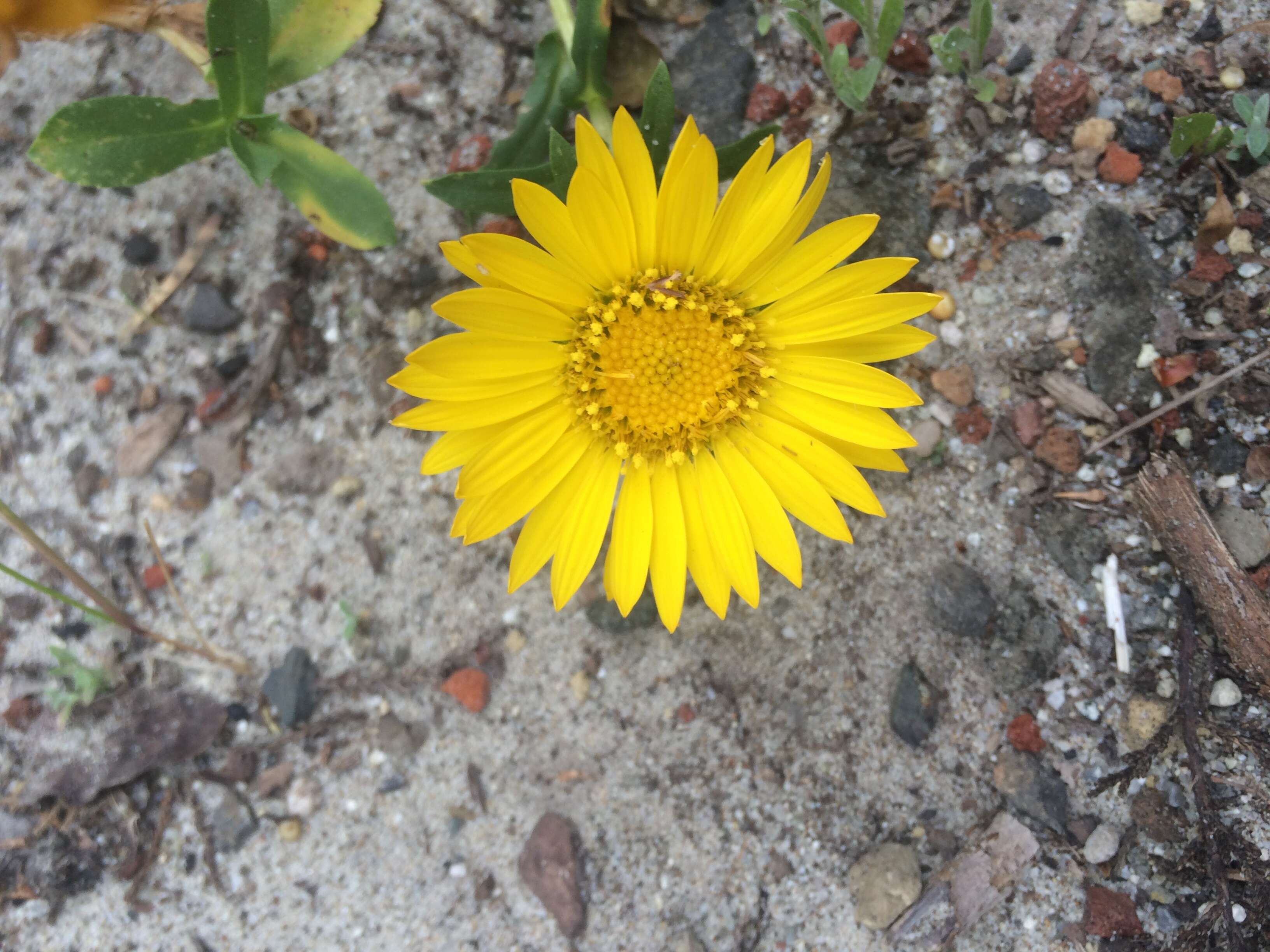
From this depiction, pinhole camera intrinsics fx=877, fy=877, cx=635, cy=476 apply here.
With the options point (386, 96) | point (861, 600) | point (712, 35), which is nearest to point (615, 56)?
point (712, 35)

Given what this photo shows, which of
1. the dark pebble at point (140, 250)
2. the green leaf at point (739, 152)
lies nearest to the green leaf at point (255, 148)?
the dark pebble at point (140, 250)

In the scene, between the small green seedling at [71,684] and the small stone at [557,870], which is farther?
the small green seedling at [71,684]

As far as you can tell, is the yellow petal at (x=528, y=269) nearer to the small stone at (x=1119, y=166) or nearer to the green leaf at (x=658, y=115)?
the green leaf at (x=658, y=115)

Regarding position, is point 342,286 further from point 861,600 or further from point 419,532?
point 861,600

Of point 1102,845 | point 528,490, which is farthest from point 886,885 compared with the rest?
point 528,490

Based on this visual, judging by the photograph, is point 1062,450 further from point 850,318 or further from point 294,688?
point 294,688

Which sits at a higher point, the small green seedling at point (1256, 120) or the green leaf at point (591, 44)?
the green leaf at point (591, 44)
